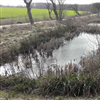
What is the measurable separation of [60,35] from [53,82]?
11426 millimetres

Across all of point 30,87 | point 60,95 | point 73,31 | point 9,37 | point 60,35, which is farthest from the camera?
point 73,31

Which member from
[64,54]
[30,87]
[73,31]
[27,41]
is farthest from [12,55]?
[73,31]

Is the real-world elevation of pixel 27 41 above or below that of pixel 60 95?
above

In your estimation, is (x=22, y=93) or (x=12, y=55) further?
(x=12, y=55)

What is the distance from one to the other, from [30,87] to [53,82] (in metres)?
0.95

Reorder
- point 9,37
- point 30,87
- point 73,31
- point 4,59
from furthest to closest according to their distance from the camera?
point 73,31 < point 9,37 < point 4,59 < point 30,87

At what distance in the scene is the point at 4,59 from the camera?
952cm

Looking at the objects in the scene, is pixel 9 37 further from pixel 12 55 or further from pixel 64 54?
pixel 64 54

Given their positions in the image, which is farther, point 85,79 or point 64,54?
point 64,54

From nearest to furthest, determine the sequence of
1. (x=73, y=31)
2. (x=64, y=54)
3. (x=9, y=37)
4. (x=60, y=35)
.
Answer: (x=64, y=54)
(x=9, y=37)
(x=60, y=35)
(x=73, y=31)

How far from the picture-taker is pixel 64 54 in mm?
11320

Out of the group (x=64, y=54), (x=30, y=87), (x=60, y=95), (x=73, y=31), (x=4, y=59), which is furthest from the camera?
(x=73, y=31)

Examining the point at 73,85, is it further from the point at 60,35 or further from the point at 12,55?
Result: the point at 60,35

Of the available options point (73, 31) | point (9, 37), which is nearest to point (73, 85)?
point (9, 37)
